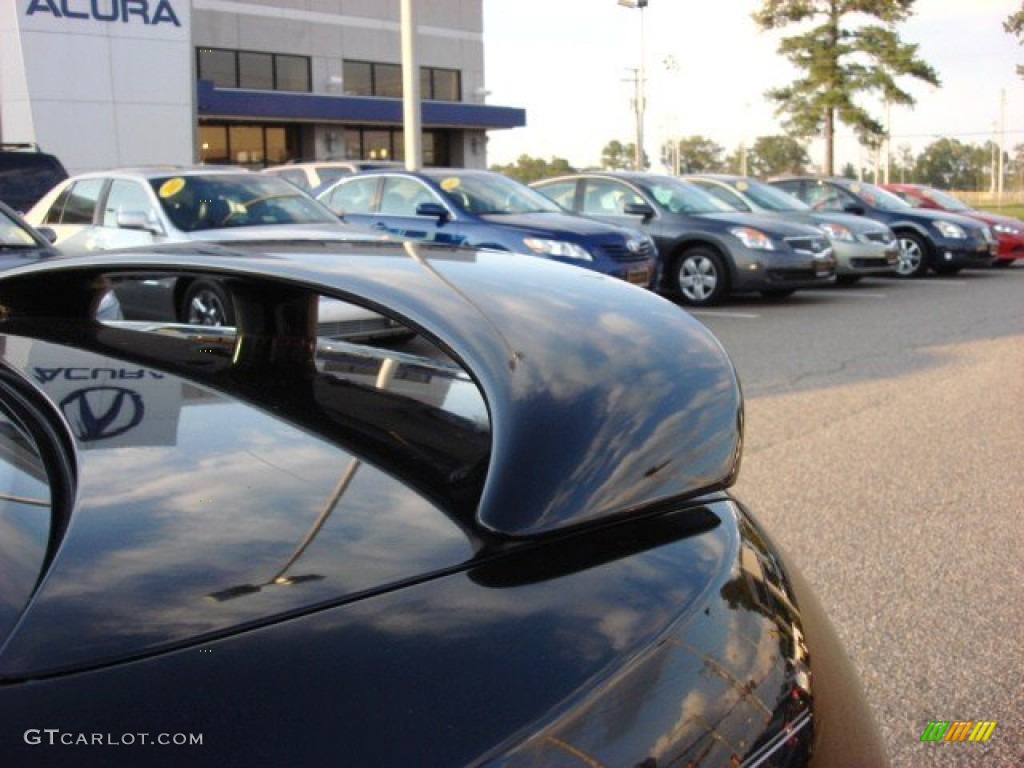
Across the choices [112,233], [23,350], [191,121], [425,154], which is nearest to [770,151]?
[425,154]

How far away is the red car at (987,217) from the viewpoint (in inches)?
670

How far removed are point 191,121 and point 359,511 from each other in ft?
61.3

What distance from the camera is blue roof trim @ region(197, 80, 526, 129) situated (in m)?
34.7

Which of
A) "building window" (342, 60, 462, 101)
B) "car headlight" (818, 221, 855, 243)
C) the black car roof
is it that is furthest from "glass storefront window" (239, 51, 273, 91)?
the black car roof

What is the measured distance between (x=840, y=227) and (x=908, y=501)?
33.5 ft

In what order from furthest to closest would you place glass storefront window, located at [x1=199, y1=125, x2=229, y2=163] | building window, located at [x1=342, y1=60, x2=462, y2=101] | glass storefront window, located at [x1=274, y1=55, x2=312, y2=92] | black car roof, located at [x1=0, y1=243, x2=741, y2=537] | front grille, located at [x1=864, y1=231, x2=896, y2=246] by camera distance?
building window, located at [x1=342, y1=60, x2=462, y2=101] < glass storefront window, located at [x1=274, y1=55, x2=312, y2=92] < glass storefront window, located at [x1=199, y1=125, x2=229, y2=163] < front grille, located at [x1=864, y1=231, x2=896, y2=246] < black car roof, located at [x1=0, y1=243, x2=741, y2=537]

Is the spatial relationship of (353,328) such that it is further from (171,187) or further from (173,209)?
(171,187)

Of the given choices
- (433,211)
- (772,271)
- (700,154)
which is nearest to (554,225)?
(433,211)

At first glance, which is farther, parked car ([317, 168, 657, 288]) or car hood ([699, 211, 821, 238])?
car hood ([699, 211, 821, 238])

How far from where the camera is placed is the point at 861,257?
45.8ft

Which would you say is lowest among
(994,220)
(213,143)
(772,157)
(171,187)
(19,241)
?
(19,241)

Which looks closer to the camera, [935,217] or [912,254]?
[935,217]

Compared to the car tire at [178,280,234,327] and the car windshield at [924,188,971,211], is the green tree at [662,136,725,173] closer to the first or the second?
the car windshield at [924,188,971,211]

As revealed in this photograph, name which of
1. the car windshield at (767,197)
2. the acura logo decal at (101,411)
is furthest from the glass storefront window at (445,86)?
the acura logo decal at (101,411)
